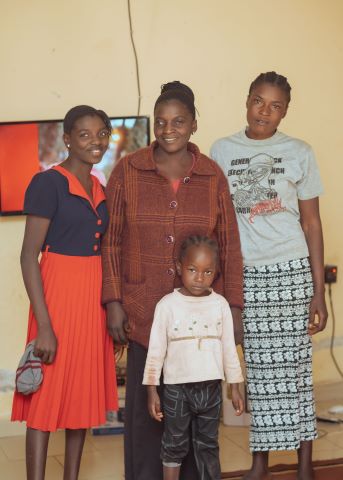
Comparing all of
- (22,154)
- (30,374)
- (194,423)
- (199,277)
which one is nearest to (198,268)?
(199,277)

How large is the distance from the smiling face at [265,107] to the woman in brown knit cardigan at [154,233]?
35cm

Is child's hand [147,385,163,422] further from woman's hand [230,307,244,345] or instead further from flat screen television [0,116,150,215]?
flat screen television [0,116,150,215]

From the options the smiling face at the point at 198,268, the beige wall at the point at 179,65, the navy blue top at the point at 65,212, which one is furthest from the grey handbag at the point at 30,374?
the beige wall at the point at 179,65

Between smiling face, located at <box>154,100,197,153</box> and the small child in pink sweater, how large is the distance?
33 centimetres

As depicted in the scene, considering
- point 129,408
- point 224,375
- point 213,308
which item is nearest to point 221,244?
point 213,308

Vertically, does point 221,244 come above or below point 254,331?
above

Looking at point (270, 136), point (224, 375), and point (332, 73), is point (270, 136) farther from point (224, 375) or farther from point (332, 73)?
point (332, 73)

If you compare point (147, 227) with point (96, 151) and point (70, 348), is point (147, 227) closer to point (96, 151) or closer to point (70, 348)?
point (96, 151)

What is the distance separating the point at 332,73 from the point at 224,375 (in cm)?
239

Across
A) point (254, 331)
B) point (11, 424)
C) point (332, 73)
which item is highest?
point (332, 73)

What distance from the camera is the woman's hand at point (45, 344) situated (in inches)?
107

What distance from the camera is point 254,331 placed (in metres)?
3.21

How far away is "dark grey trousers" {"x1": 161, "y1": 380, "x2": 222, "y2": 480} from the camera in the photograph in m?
Answer: 2.75

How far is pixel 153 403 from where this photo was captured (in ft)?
8.93
